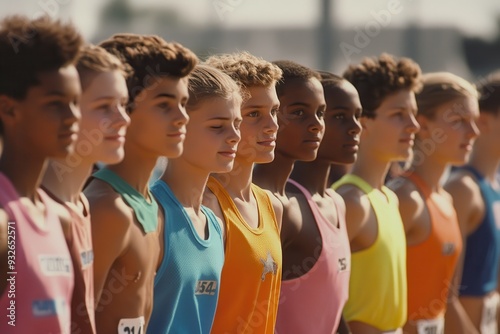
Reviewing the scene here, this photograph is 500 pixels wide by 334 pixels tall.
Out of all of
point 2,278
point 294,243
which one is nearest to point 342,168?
point 294,243

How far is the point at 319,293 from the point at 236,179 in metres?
0.82

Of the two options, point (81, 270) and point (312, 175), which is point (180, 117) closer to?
point (81, 270)

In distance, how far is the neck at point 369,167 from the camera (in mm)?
7289

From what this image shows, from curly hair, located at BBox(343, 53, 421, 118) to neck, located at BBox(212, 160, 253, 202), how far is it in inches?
61.1

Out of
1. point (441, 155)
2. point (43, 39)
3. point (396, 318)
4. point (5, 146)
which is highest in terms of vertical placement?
point (43, 39)

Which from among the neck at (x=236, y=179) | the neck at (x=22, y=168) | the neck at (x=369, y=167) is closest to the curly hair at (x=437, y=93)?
the neck at (x=369, y=167)

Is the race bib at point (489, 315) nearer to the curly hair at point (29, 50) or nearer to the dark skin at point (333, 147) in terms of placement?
the dark skin at point (333, 147)

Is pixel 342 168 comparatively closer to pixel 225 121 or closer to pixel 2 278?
pixel 225 121

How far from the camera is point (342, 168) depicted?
855 centimetres

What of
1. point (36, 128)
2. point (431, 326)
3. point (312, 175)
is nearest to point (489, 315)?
point (431, 326)

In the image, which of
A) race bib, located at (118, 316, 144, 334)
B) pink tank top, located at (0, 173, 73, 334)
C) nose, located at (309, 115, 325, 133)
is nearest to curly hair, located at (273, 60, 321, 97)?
→ nose, located at (309, 115, 325, 133)

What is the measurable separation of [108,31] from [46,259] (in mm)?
7997

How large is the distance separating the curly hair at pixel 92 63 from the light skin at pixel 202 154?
2.34ft

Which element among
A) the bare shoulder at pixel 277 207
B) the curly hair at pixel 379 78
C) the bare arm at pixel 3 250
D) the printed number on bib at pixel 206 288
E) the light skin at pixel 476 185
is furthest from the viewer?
the light skin at pixel 476 185
